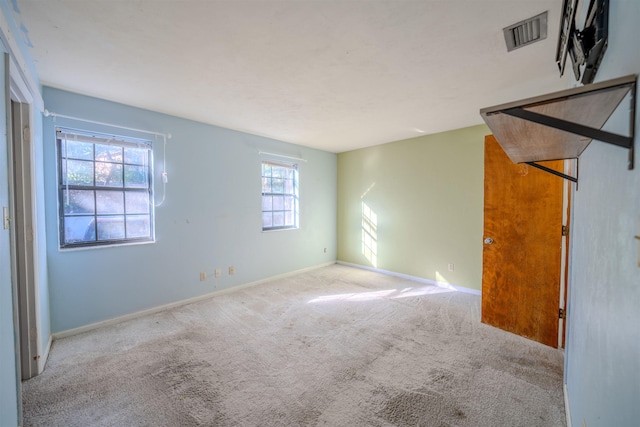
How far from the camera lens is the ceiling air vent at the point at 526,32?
1.57m

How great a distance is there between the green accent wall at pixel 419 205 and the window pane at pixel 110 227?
3.78m

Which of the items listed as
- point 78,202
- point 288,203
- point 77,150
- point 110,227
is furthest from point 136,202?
point 288,203

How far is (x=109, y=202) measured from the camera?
284cm

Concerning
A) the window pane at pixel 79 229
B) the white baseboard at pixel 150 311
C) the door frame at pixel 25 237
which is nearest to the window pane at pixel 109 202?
the window pane at pixel 79 229

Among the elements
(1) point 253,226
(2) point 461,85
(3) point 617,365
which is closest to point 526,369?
Answer: (3) point 617,365

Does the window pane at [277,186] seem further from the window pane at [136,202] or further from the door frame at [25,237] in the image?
the door frame at [25,237]

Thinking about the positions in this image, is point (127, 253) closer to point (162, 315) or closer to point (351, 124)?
point (162, 315)

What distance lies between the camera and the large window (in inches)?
102

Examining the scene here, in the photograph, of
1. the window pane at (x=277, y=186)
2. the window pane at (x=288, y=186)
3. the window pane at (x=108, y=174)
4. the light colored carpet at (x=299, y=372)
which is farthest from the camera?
the window pane at (x=288, y=186)

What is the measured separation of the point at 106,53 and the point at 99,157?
130cm

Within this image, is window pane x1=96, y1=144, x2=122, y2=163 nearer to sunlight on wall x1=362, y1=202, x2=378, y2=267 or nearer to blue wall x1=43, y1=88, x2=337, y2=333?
blue wall x1=43, y1=88, x2=337, y2=333

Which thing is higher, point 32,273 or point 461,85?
point 461,85

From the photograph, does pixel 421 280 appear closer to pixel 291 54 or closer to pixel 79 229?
pixel 291 54

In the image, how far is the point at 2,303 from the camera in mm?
1233
